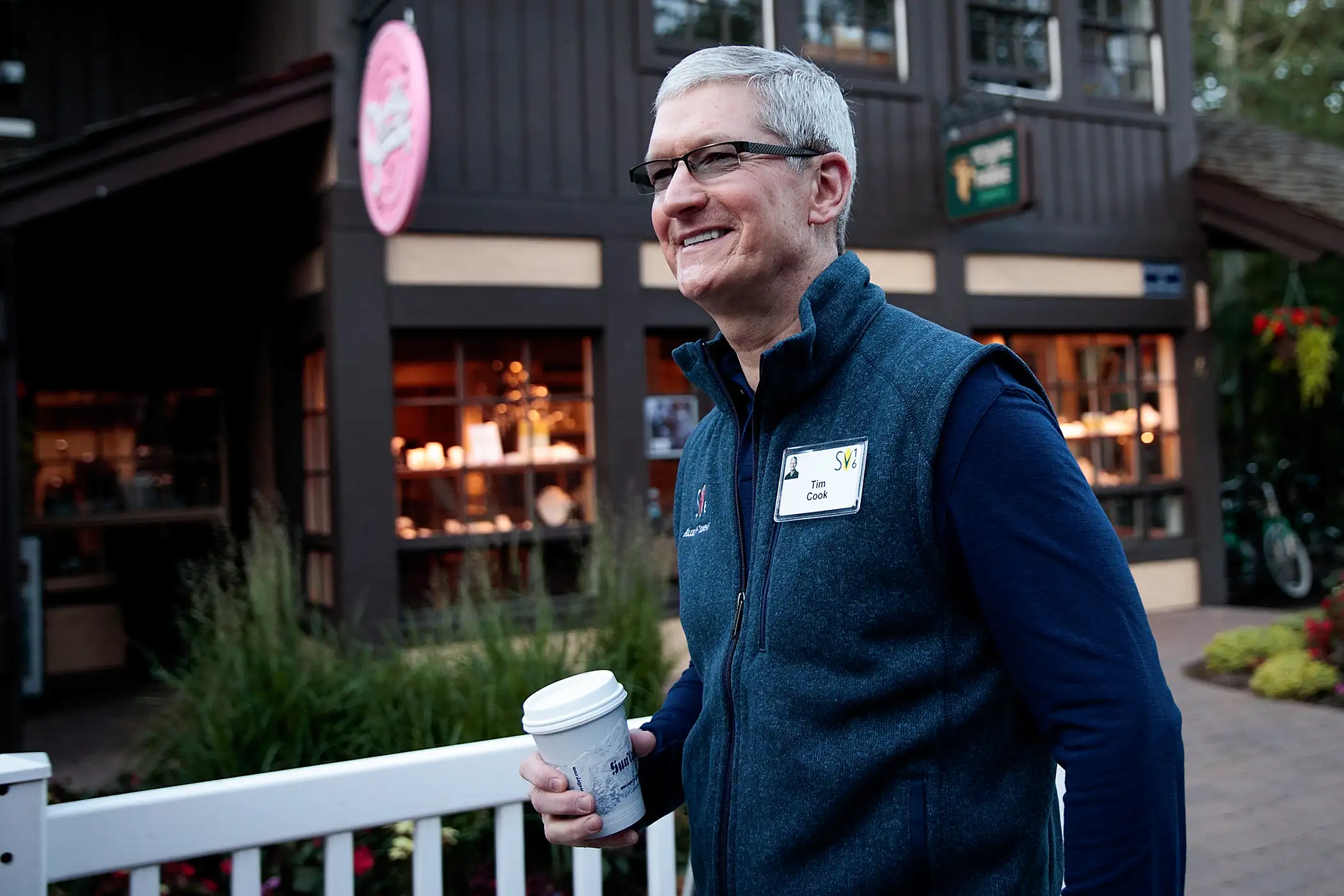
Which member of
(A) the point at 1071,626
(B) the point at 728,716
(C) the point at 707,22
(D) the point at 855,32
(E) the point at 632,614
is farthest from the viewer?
(D) the point at 855,32

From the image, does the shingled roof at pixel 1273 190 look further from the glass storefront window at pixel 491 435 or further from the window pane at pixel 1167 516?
the glass storefront window at pixel 491 435

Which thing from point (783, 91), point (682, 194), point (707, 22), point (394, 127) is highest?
point (707, 22)

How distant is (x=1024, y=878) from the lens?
1.24 meters

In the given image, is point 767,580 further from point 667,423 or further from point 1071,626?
point 667,423

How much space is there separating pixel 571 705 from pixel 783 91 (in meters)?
0.85

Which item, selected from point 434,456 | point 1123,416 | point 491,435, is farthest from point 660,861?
point 1123,416

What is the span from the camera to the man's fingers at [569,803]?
1.48 m

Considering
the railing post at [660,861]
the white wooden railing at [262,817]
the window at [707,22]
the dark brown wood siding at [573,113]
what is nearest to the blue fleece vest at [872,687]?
the white wooden railing at [262,817]

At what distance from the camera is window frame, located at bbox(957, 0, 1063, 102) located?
8.72m

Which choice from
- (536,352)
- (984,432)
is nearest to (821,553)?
(984,432)

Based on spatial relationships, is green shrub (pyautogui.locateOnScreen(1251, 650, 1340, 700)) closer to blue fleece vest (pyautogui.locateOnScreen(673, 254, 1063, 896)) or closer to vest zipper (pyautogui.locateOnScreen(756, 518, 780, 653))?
blue fleece vest (pyautogui.locateOnScreen(673, 254, 1063, 896))

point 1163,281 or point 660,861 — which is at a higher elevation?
point 1163,281

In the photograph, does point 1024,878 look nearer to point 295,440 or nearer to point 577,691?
point 577,691

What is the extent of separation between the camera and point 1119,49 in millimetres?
9688
